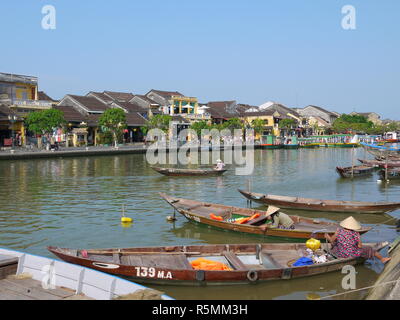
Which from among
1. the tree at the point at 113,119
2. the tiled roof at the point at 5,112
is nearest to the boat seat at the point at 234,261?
the tiled roof at the point at 5,112

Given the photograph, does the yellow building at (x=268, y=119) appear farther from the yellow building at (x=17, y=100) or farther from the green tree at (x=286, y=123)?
the yellow building at (x=17, y=100)

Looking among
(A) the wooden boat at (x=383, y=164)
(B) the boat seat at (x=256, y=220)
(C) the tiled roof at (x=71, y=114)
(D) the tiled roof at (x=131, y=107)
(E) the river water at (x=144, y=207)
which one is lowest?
(E) the river water at (x=144, y=207)

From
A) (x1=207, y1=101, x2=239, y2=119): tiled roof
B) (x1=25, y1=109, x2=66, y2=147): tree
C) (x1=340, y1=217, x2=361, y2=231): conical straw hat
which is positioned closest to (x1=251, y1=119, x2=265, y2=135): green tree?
(x1=207, y1=101, x2=239, y2=119): tiled roof

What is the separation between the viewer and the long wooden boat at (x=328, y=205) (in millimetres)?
14852

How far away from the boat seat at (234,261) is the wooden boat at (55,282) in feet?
10.7

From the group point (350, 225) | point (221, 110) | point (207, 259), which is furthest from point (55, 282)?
point (221, 110)

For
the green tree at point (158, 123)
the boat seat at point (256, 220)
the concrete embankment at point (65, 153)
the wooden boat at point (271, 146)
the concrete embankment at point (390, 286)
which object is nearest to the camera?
the concrete embankment at point (390, 286)

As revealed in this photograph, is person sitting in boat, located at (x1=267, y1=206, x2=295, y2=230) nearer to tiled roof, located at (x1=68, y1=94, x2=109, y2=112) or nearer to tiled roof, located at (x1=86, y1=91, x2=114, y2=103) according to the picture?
tiled roof, located at (x1=68, y1=94, x2=109, y2=112)

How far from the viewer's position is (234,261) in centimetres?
907

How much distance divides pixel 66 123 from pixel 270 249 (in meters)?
38.3

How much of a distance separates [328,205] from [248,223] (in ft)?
15.8

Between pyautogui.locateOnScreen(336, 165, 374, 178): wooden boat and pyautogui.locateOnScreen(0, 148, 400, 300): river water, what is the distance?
1.75ft

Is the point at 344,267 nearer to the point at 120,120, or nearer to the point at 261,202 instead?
the point at 261,202
